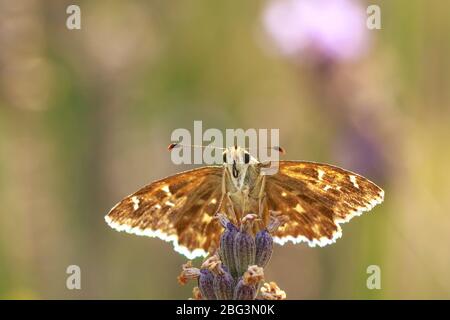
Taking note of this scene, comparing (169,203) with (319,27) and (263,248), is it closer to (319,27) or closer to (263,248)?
(263,248)

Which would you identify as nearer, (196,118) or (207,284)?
(207,284)

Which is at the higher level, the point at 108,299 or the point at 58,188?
the point at 58,188

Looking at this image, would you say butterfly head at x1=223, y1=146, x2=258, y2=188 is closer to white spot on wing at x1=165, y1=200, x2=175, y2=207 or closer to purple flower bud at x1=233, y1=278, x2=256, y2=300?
white spot on wing at x1=165, y1=200, x2=175, y2=207

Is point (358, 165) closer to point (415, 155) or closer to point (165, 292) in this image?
point (415, 155)

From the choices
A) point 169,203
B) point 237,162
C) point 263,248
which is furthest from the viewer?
point 169,203

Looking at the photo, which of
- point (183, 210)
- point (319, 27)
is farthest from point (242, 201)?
point (319, 27)

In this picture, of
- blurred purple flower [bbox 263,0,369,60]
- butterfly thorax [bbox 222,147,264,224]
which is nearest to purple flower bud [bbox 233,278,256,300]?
butterfly thorax [bbox 222,147,264,224]

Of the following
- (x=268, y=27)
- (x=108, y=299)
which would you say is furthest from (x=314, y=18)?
(x=108, y=299)
